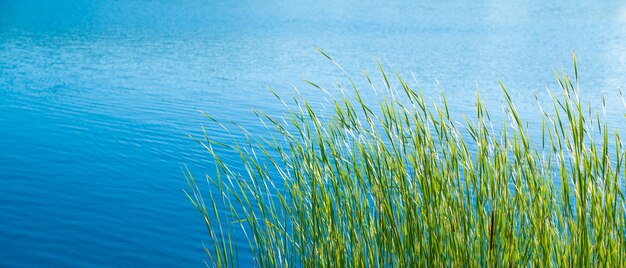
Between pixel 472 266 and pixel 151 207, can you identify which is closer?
pixel 472 266

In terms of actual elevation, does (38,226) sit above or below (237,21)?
below

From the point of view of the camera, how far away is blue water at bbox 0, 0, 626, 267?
21.4 ft

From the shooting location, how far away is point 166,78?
42.6 feet

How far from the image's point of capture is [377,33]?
824 inches

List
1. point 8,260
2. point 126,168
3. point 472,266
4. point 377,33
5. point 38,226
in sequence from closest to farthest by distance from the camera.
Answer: point 472,266 < point 8,260 < point 38,226 < point 126,168 < point 377,33

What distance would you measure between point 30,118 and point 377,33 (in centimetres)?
1251

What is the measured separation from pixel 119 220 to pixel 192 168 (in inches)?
57.1

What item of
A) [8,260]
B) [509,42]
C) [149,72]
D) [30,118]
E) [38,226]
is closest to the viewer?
[8,260]

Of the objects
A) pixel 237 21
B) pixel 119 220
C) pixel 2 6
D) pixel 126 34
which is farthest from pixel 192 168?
pixel 2 6

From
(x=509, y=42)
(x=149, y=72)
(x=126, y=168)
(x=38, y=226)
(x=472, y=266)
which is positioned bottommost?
(x=472, y=266)

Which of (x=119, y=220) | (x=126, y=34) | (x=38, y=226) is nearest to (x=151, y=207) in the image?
(x=119, y=220)

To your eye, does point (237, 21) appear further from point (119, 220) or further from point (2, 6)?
point (119, 220)

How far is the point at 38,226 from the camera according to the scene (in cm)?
640

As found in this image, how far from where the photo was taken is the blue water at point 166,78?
6.52 metres
